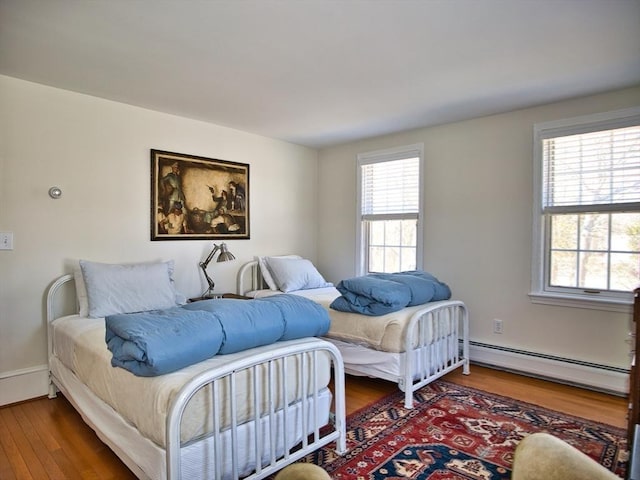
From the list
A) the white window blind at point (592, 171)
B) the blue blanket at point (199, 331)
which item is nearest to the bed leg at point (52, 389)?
the blue blanket at point (199, 331)

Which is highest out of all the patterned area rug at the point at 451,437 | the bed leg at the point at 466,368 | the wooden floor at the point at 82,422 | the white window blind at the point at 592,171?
the white window blind at the point at 592,171

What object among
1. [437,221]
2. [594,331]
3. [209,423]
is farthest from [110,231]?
[594,331]

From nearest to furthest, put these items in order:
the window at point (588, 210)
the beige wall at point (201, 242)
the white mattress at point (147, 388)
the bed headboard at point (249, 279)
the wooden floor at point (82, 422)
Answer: the white mattress at point (147, 388)
the wooden floor at point (82, 422)
the beige wall at point (201, 242)
the window at point (588, 210)
the bed headboard at point (249, 279)

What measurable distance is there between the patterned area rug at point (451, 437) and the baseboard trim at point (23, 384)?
2205 mm

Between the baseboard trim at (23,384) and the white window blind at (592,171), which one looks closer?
the baseboard trim at (23,384)

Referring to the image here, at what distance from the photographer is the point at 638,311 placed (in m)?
1.89

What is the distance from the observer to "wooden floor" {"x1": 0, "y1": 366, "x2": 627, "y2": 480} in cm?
201

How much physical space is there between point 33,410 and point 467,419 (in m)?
2.97

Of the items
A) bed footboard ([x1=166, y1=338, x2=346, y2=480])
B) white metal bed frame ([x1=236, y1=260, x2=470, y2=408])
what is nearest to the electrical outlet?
white metal bed frame ([x1=236, y1=260, x2=470, y2=408])

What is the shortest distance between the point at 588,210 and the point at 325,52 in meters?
2.42

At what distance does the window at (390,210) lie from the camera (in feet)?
13.5

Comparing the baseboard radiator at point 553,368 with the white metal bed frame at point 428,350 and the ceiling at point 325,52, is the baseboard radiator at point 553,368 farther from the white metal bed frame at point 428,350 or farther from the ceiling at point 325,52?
the ceiling at point 325,52

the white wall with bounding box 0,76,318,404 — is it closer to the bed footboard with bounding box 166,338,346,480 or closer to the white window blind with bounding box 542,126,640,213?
the bed footboard with bounding box 166,338,346,480

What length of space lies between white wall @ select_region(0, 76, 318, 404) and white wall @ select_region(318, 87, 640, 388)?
7.55ft
